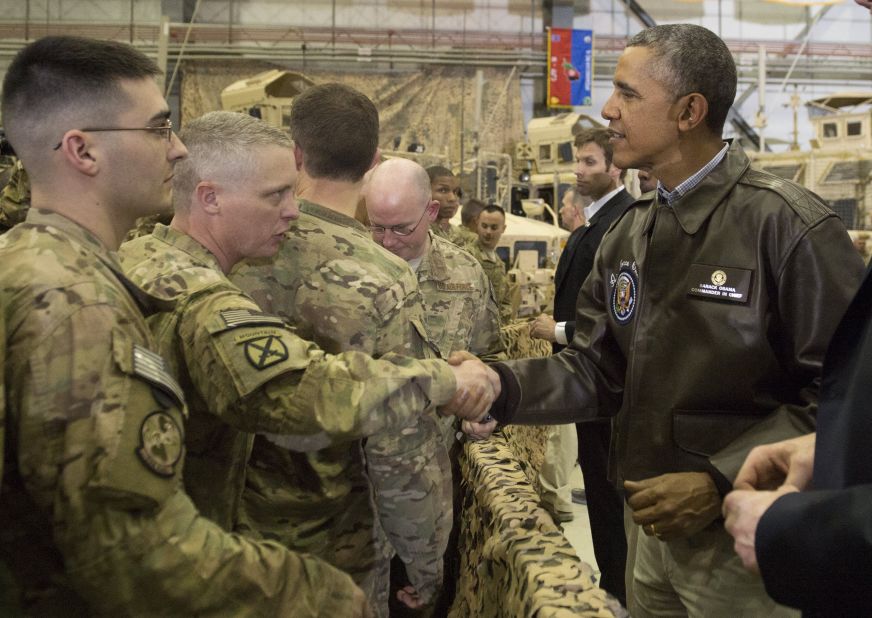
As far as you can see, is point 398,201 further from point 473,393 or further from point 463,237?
point 463,237

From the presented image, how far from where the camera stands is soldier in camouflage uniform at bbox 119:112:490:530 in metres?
1.41

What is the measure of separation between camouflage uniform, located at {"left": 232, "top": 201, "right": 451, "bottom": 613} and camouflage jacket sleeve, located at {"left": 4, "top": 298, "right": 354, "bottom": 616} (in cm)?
74

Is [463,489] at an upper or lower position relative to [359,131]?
lower

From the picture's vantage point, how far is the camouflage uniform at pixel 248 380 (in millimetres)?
1398

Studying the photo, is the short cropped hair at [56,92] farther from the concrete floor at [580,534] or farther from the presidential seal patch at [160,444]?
the concrete floor at [580,534]

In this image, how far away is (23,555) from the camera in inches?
46.1

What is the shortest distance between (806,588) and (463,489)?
1468 mm

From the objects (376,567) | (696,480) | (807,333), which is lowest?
(376,567)

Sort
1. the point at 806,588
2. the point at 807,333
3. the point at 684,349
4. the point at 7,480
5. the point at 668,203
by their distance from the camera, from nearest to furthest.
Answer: the point at 806,588 → the point at 7,480 → the point at 807,333 → the point at 684,349 → the point at 668,203

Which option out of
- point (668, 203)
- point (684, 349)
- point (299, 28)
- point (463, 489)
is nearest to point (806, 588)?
point (684, 349)

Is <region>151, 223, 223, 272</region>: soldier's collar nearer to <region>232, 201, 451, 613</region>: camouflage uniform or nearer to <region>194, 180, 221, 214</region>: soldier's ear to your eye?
<region>194, 180, 221, 214</region>: soldier's ear

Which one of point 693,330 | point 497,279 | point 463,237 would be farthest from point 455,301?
point 463,237

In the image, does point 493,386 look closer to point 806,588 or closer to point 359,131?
point 359,131

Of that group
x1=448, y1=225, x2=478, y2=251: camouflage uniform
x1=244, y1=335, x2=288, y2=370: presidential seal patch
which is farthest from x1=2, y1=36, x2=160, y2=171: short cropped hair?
x1=448, y1=225, x2=478, y2=251: camouflage uniform
